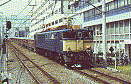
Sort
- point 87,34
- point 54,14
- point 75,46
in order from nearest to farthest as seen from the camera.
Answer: point 75,46
point 87,34
point 54,14

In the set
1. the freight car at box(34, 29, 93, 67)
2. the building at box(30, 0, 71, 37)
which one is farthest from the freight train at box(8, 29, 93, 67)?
the building at box(30, 0, 71, 37)

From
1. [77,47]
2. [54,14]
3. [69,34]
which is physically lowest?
[77,47]

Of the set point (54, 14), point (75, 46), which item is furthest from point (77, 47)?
point (54, 14)

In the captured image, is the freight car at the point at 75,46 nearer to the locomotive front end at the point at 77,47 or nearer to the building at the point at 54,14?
the locomotive front end at the point at 77,47

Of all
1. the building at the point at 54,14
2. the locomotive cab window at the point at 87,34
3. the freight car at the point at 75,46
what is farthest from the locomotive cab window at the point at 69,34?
the building at the point at 54,14

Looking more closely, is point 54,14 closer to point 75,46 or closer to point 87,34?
point 87,34

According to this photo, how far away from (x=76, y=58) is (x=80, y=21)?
65.9 ft

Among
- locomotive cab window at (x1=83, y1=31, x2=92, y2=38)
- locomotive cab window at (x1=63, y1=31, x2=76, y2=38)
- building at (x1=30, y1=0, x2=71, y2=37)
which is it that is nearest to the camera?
locomotive cab window at (x1=63, y1=31, x2=76, y2=38)

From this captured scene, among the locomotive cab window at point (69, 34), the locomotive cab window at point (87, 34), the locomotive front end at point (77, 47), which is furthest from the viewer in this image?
the locomotive cab window at point (87, 34)

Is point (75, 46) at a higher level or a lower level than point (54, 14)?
lower

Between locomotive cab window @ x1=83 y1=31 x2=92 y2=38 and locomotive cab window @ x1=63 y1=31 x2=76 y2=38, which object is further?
locomotive cab window @ x1=83 y1=31 x2=92 y2=38

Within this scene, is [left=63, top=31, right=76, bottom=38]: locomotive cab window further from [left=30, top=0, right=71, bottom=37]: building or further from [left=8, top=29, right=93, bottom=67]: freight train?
[left=30, top=0, right=71, bottom=37]: building

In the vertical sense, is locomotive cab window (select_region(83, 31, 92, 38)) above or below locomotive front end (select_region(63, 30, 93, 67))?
above

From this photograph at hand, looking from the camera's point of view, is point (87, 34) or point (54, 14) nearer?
point (87, 34)
